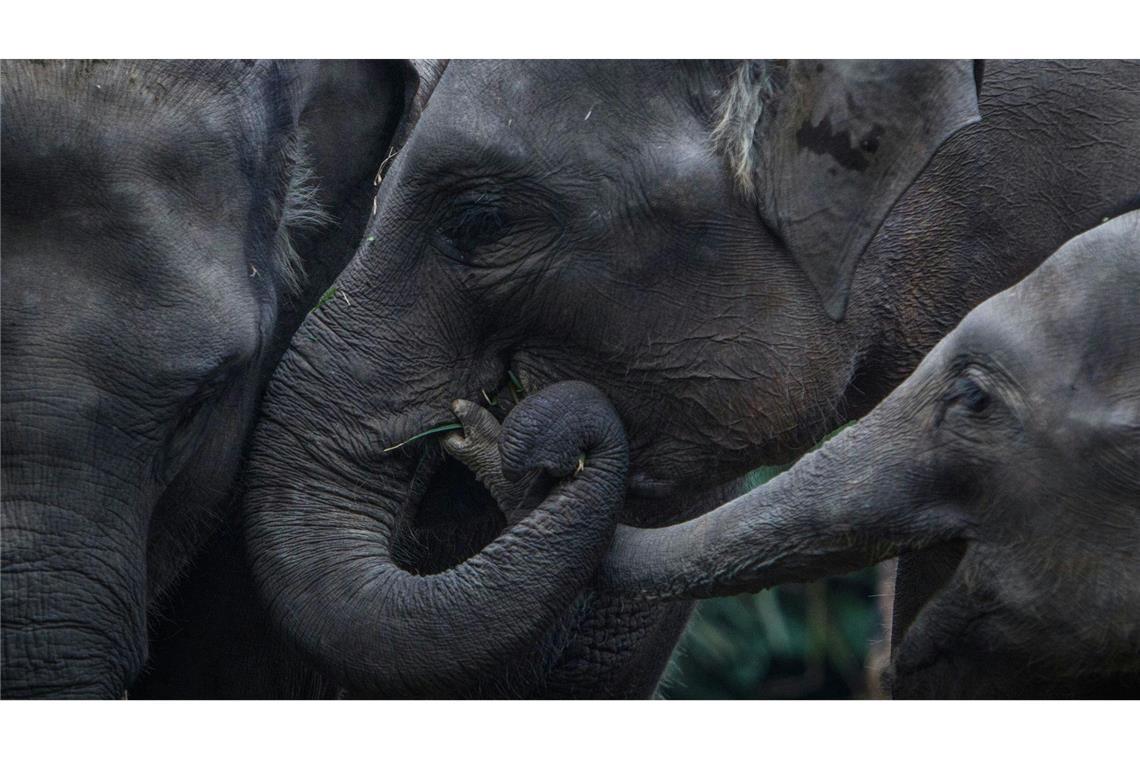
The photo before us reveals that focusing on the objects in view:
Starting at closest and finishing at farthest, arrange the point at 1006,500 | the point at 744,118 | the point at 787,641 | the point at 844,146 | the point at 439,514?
1. the point at 1006,500
2. the point at 844,146
3. the point at 744,118
4. the point at 439,514
5. the point at 787,641

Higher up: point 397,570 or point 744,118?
point 744,118

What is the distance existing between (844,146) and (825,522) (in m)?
0.61

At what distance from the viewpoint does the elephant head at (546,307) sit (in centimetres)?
268

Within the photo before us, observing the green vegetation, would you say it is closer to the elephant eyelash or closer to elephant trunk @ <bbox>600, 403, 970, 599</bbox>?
the elephant eyelash

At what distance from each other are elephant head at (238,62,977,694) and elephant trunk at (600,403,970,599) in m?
0.25

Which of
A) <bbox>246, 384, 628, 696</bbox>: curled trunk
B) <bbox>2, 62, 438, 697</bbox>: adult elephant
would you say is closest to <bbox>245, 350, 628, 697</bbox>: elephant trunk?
<bbox>246, 384, 628, 696</bbox>: curled trunk

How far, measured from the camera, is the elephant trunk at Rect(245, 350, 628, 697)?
2629 millimetres

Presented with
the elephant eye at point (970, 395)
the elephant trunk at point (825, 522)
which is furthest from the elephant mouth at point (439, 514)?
the elephant eye at point (970, 395)

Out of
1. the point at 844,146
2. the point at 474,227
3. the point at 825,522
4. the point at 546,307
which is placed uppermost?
the point at 844,146

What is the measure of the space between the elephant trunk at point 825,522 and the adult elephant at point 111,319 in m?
0.75

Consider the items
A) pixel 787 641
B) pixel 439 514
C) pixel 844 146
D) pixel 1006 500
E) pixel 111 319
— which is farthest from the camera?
pixel 787 641

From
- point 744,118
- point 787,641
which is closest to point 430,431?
point 744,118

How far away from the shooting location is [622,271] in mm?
2781

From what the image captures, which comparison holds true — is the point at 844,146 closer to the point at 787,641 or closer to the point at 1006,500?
the point at 1006,500
